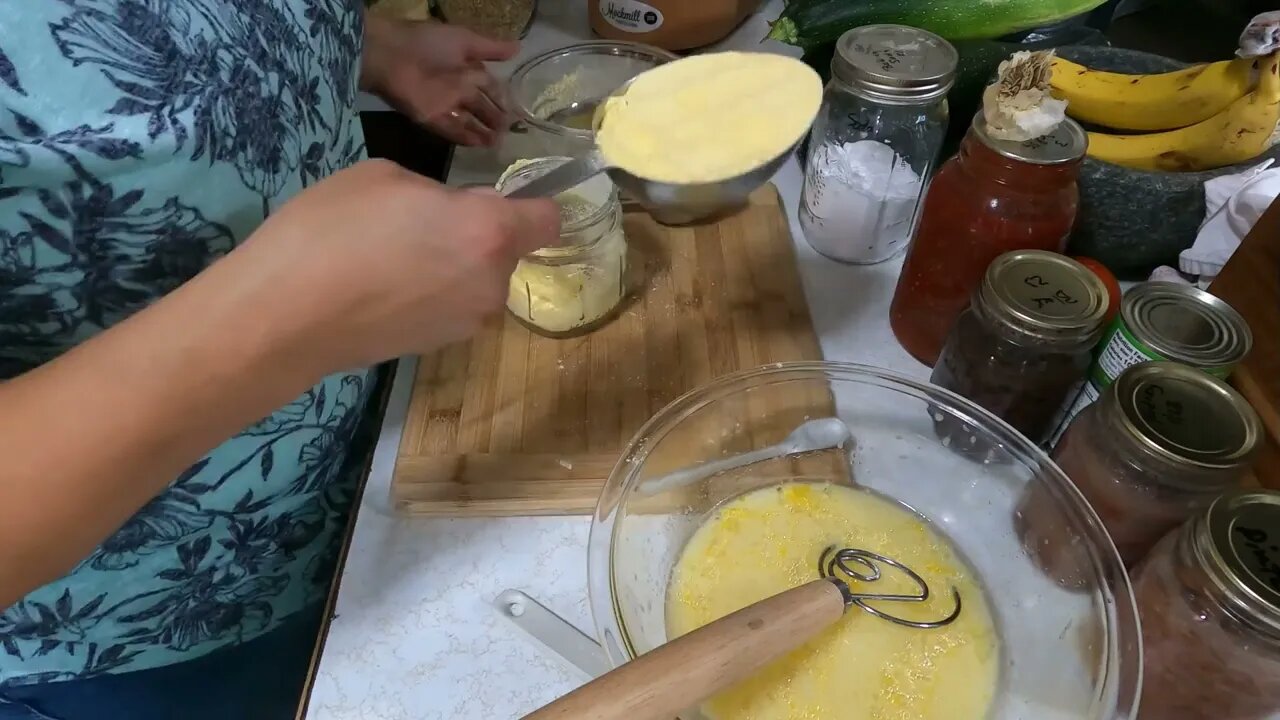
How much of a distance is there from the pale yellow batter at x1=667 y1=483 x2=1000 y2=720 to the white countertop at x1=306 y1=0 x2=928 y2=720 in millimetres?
83

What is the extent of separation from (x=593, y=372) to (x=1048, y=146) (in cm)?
36

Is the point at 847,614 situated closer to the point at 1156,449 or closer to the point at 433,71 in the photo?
the point at 1156,449

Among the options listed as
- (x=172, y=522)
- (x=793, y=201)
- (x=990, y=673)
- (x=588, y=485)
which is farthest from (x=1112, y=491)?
(x=172, y=522)

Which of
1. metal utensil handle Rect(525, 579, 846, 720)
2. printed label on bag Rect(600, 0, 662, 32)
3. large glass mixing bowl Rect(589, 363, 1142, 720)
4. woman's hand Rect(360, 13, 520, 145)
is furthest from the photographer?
printed label on bag Rect(600, 0, 662, 32)

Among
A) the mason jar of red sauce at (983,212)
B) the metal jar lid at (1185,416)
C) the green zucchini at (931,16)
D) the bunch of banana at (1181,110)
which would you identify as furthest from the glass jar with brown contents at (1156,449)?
the green zucchini at (931,16)

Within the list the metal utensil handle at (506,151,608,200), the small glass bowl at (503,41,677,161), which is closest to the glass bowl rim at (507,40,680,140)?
the small glass bowl at (503,41,677,161)

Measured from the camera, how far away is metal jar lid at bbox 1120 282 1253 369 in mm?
487

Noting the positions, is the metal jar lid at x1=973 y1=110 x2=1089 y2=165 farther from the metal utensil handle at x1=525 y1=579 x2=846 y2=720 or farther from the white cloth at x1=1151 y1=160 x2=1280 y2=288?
the metal utensil handle at x1=525 y1=579 x2=846 y2=720

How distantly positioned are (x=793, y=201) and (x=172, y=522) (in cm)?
59

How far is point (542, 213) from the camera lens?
18.6 inches

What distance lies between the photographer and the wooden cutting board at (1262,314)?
50cm

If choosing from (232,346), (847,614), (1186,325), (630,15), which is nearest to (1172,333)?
(1186,325)

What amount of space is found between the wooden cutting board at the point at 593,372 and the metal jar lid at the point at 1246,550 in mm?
267

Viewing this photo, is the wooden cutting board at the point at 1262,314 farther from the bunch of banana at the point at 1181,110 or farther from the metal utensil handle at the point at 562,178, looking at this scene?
the metal utensil handle at the point at 562,178
